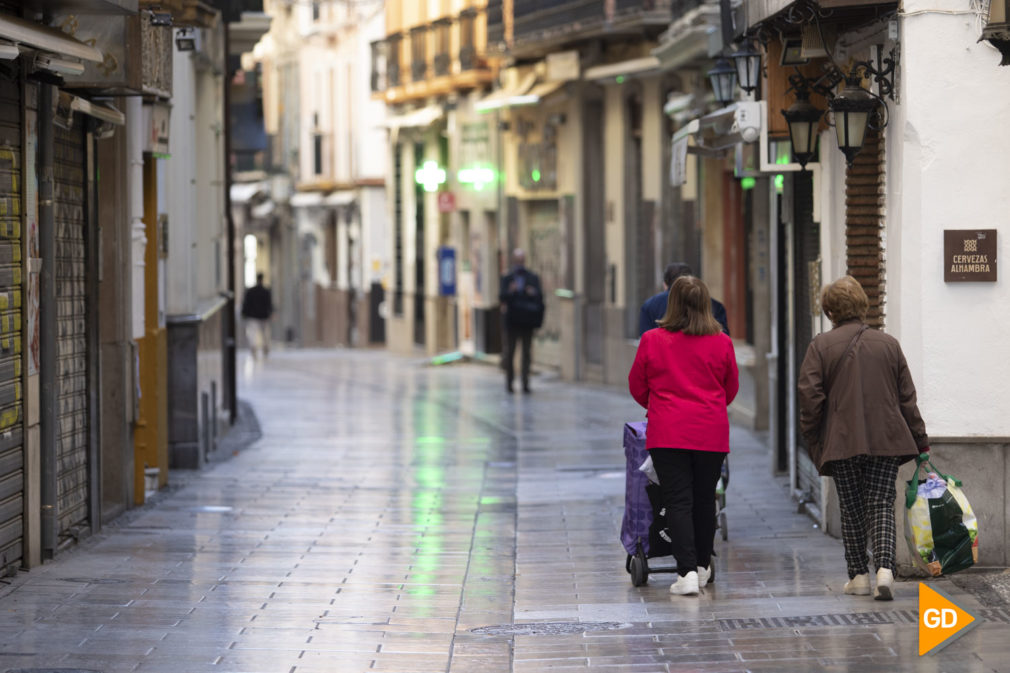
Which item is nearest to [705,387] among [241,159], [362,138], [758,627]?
[758,627]

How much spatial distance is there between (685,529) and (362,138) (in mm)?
37084

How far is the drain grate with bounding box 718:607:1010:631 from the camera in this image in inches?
345

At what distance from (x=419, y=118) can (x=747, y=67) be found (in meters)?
23.5

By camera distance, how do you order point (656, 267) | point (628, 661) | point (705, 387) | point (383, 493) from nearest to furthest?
point (628, 661) < point (705, 387) < point (383, 493) < point (656, 267)

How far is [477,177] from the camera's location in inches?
1296

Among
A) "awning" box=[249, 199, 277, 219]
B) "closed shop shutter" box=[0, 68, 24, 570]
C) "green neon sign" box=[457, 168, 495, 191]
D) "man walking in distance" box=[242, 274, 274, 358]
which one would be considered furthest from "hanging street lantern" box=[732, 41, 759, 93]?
"awning" box=[249, 199, 277, 219]

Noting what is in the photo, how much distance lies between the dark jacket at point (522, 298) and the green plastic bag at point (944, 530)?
15.3 metres

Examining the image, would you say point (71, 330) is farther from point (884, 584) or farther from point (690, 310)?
point (884, 584)

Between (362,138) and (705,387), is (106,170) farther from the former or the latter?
(362,138)

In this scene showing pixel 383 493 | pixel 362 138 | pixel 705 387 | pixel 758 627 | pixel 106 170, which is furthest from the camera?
pixel 362 138

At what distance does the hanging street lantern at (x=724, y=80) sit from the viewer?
1603 cm

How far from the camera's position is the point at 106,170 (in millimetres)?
13023

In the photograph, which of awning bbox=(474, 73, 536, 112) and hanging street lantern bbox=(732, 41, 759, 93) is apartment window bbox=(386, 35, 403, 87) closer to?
awning bbox=(474, 73, 536, 112)
